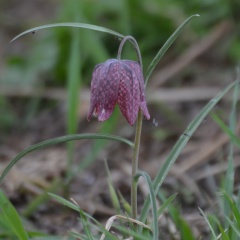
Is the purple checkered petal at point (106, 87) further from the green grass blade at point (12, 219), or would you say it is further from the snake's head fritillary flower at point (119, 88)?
the green grass blade at point (12, 219)

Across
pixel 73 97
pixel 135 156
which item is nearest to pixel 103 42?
pixel 73 97

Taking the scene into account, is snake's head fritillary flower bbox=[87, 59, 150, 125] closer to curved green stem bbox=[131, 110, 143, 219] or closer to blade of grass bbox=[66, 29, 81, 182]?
curved green stem bbox=[131, 110, 143, 219]

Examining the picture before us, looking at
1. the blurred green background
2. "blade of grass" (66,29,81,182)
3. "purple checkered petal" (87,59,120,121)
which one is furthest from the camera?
the blurred green background

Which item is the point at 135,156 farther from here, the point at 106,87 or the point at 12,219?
the point at 12,219

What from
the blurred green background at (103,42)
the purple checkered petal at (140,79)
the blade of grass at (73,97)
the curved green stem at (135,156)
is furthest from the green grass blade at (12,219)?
the blurred green background at (103,42)

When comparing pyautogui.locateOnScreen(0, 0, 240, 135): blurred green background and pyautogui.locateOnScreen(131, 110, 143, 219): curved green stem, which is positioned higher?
pyautogui.locateOnScreen(131, 110, 143, 219): curved green stem

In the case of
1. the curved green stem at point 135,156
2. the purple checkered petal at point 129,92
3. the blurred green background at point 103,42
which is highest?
the purple checkered petal at point 129,92

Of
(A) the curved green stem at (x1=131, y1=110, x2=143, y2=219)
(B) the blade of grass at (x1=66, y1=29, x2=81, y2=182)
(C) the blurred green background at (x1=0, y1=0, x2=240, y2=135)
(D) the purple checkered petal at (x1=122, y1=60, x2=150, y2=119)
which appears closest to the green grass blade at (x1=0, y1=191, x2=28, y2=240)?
(A) the curved green stem at (x1=131, y1=110, x2=143, y2=219)

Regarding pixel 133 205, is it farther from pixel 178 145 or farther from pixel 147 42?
pixel 147 42

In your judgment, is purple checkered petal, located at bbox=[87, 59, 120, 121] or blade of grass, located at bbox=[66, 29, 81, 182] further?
blade of grass, located at bbox=[66, 29, 81, 182]
